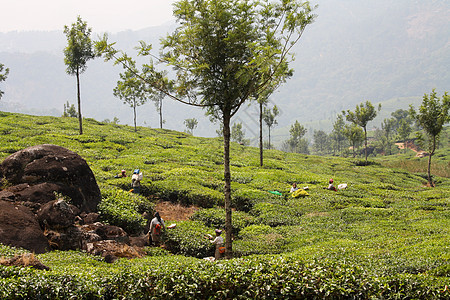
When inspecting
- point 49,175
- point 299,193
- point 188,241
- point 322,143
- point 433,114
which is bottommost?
point 188,241

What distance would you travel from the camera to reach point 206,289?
895cm

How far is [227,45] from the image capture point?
13133 millimetres

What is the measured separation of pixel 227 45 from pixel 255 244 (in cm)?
1065

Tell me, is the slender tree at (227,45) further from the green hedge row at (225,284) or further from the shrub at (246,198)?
the shrub at (246,198)

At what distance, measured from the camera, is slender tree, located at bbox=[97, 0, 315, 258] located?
1285cm

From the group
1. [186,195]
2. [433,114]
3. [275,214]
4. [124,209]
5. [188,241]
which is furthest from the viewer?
[433,114]

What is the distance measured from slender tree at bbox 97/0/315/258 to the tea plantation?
4593mm

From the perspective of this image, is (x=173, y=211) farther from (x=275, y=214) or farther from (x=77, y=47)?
(x=77, y=47)

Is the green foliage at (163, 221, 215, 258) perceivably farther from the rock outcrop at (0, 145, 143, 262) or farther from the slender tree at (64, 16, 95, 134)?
the slender tree at (64, 16, 95, 134)

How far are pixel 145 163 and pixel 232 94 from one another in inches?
894

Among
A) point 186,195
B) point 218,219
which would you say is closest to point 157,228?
point 218,219

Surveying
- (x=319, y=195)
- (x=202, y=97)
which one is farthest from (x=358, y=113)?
(x=202, y=97)

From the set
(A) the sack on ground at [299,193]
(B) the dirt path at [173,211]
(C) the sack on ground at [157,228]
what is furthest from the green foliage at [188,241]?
(A) the sack on ground at [299,193]

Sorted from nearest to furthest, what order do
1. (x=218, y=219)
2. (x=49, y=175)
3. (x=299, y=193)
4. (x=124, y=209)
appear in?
1. (x=49, y=175)
2. (x=124, y=209)
3. (x=218, y=219)
4. (x=299, y=193)
